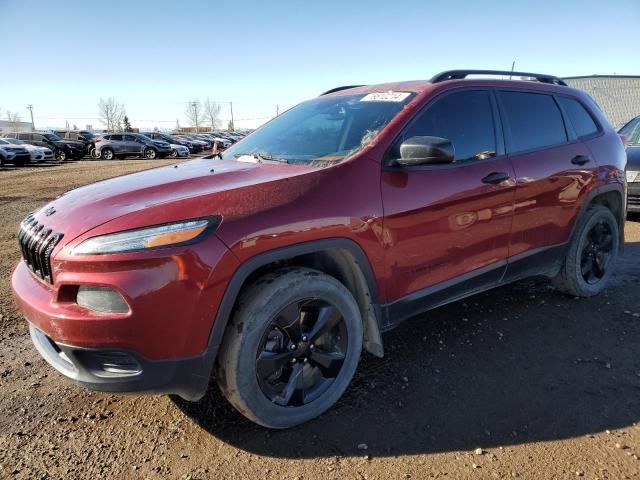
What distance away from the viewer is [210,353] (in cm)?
214

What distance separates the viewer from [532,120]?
3605mm

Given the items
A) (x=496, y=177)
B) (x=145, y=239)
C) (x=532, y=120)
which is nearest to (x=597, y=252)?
(x=532, y=120)

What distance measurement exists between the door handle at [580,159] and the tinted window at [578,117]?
0.75ft

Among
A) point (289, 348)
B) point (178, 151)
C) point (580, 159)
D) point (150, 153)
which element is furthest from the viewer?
point (178, 151)

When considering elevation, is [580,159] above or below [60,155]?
above

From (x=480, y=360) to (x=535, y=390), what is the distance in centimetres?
42

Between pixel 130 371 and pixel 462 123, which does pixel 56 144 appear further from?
pixel 130 371

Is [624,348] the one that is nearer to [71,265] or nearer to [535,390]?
[535,390]

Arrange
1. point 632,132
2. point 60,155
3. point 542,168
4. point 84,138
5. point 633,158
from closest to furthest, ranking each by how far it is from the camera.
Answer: point 542,168 → point 633,158 → point 632,132 → point 60,155 → point 84,138

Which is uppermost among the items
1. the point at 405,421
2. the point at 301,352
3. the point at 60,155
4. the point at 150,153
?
the point at 301,352

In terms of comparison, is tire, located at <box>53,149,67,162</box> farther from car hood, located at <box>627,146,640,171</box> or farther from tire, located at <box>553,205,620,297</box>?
tire, located at <box>553,205,620,297</box>

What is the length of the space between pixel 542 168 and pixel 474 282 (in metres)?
1.06

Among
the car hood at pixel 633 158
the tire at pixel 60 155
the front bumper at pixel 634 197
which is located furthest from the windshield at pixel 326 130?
the tire at pixel 60 155

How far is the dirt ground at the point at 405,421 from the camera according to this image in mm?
2221
